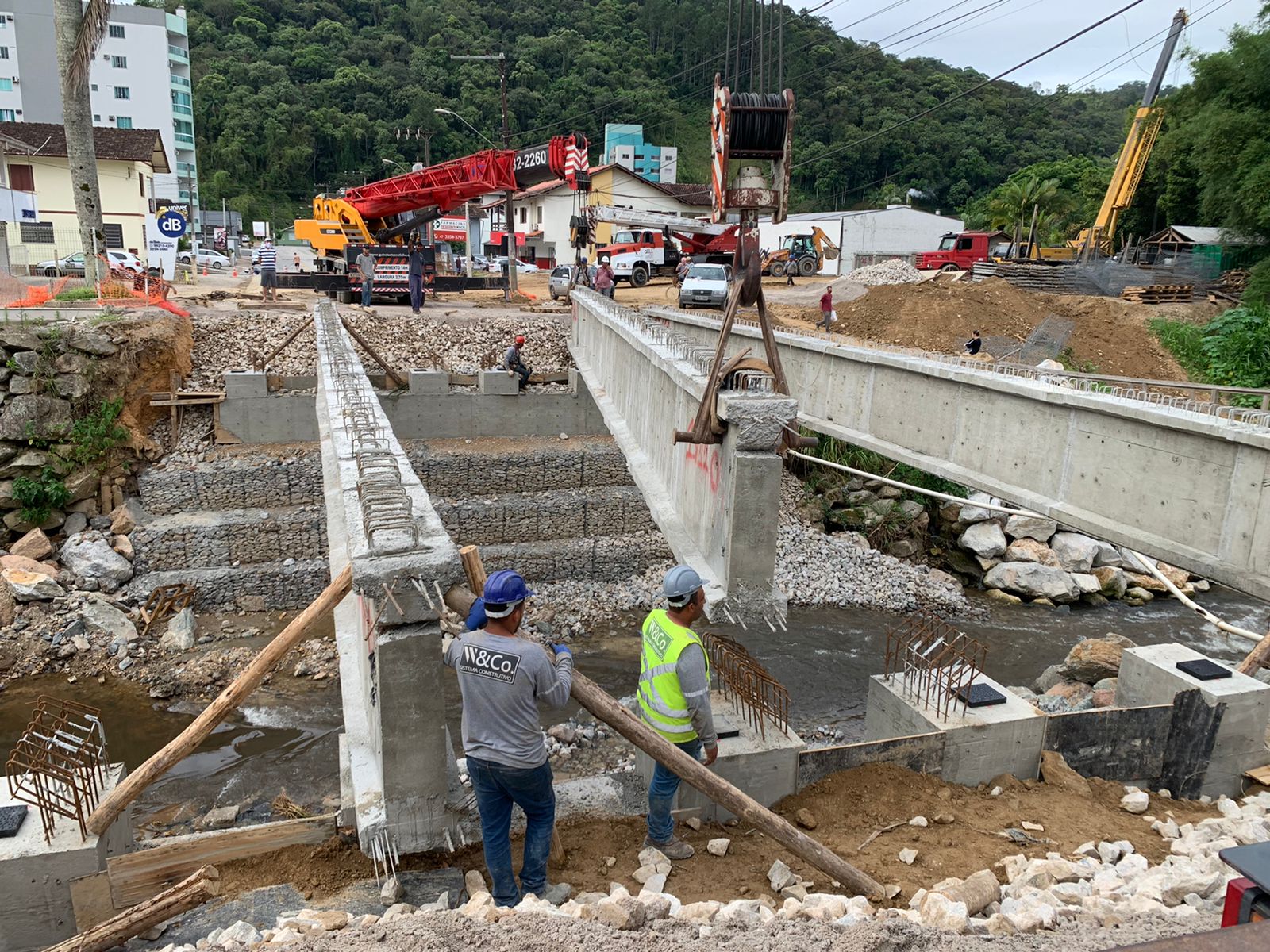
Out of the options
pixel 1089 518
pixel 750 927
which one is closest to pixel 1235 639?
pixel 1089 518

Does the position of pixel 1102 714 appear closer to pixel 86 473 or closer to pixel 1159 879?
pixel 1159 879

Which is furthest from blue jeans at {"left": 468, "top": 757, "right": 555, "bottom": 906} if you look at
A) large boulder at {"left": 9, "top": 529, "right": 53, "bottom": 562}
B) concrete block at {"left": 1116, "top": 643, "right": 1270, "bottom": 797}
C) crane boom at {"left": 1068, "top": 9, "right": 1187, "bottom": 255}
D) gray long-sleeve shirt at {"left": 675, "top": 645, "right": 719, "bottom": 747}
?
crane boom at {"left": 1068, "top": 9, "right": 1187, "bottom": 255}

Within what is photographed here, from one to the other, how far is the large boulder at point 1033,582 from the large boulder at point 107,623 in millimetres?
16266

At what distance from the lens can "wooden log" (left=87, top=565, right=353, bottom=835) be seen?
4602 mm

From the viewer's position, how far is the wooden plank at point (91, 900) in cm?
454

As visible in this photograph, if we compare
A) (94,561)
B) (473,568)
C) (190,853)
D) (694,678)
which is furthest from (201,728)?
(94,561)

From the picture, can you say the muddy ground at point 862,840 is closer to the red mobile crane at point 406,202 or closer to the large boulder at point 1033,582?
the large boulder at point 1033,582

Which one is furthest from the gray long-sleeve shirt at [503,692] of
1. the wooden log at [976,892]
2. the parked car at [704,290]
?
the parked car at [704,290]

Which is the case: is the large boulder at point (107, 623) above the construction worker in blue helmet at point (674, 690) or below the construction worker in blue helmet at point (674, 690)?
below

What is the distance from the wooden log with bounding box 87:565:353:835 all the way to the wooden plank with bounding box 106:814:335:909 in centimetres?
27

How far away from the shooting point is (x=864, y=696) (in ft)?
42.0

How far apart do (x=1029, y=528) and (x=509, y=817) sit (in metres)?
16.6

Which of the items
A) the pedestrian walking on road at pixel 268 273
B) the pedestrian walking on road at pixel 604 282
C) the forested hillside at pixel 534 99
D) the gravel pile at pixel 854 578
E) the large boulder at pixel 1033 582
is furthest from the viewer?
the forested hillside at pixel 534 99

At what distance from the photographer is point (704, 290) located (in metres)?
24.0
